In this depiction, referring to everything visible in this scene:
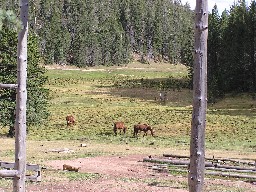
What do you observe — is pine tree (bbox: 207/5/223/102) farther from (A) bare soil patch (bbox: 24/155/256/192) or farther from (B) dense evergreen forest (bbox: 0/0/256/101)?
(A) bare soil patch (bbox: 24/155/256/192)

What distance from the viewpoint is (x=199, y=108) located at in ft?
22.4

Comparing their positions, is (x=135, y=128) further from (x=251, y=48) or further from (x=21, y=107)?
(x=251, y=48)

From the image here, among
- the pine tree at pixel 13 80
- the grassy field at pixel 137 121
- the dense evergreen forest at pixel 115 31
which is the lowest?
the grassy field at pixel 137 121

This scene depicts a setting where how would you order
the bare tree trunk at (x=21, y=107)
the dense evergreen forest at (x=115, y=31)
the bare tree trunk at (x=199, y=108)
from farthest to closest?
the dense evergreen forest at (x=115, y=31), the bare tree trunk at (x=21, y=107), the bare tree trunk at (x=199, y=108)

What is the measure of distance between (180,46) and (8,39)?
139 metres

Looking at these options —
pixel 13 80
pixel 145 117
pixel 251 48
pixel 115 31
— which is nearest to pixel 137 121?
pixel 145 117

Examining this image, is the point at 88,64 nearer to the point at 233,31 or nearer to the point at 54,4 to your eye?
the point at 54,4

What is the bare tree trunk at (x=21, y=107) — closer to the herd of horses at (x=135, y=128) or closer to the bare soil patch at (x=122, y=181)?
the bare soil patch at (x=122, y=181)

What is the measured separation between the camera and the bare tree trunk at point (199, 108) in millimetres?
6805

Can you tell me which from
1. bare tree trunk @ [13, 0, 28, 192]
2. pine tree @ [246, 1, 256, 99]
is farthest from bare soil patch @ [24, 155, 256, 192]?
pine tree @ [246, 1, 256, 99]

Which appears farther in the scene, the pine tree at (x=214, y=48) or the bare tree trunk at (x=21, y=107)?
the pine tree at (x=214, y=48)

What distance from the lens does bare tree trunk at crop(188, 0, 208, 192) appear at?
6805 mm

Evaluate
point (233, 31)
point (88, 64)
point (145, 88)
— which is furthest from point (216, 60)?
point (88, 64)

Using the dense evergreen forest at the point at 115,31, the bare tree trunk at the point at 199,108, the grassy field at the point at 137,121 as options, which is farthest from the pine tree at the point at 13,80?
the dense evergreen forest at the point at 115,31
